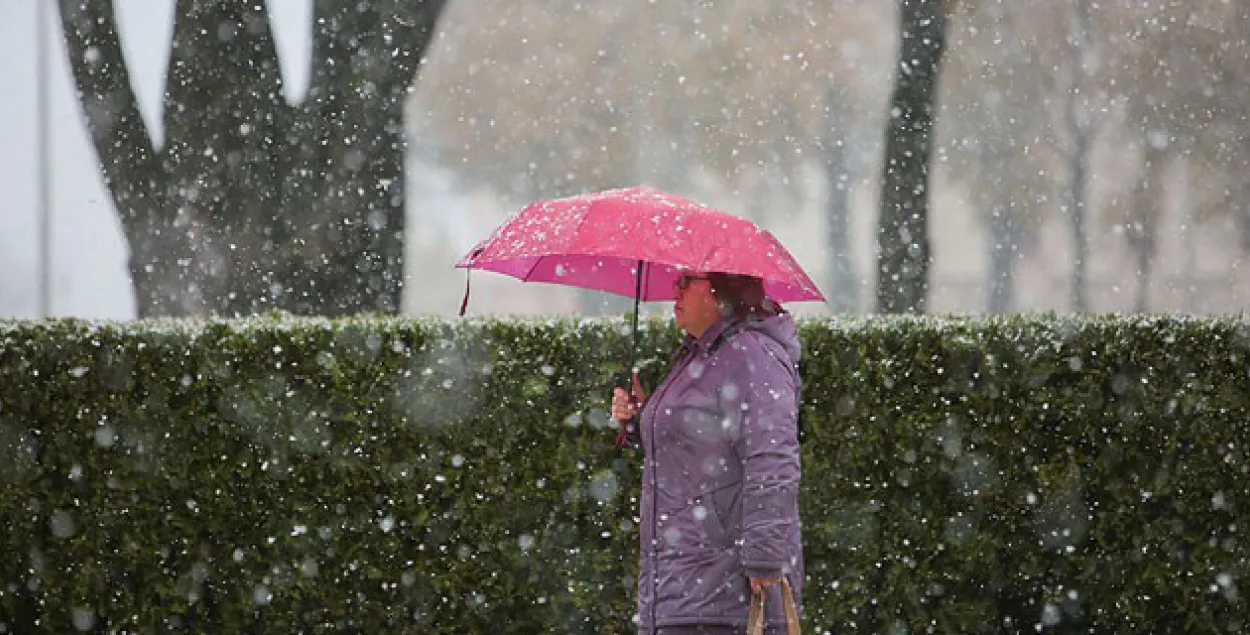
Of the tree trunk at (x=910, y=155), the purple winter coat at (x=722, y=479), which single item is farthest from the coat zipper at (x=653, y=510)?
the tree trunk at (x=910, y=155)

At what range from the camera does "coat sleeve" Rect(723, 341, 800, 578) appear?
355cm

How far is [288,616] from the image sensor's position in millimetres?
6215

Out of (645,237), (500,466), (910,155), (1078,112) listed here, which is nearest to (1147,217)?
(1078,112)

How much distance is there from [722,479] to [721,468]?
0.03 metres

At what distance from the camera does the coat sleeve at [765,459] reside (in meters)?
3.55

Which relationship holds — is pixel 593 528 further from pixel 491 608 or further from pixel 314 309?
pixel 314 309

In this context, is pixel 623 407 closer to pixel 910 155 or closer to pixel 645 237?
pixel 645 237

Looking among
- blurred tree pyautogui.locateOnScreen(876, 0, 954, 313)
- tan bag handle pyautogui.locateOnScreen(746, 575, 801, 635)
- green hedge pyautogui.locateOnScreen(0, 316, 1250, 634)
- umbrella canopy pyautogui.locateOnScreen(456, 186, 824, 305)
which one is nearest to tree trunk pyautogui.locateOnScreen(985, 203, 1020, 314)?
blurred tree pyautogui.locateOnScreen(876, 0, 954, 313)

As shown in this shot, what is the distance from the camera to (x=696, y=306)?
3865mm

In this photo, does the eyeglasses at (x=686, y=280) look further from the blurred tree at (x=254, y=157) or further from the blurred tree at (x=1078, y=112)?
the blurred tree at (x=1078, y=112)

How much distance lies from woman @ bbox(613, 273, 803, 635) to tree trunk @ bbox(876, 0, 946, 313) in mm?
5563

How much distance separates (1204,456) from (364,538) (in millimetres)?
3582

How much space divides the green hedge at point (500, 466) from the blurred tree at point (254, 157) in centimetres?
262

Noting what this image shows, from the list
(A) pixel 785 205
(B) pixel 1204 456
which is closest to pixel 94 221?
(A) pixel 785 205
